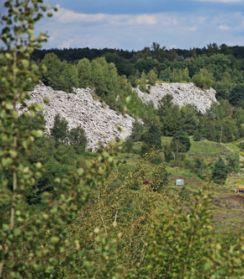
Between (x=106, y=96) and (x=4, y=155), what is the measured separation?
575 ft

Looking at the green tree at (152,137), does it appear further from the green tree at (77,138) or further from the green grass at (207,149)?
the green tree at (77,138)

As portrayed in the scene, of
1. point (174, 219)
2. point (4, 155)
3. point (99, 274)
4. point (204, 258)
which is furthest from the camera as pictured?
point (174, 219)

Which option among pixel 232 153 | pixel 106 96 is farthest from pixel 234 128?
pixel 106 96

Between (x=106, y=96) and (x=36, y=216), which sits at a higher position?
(x=36, y=216)

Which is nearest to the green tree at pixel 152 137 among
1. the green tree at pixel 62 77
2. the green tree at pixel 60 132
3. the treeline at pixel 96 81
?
the treeline at pixel 96 81

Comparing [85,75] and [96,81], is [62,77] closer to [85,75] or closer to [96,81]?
[85,75]

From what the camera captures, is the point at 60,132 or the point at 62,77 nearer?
the point at 60,132

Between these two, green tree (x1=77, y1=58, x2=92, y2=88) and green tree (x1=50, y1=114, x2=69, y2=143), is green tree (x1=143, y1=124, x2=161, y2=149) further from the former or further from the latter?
green tree (x1=77, y1=58, x2=92, y2=88)

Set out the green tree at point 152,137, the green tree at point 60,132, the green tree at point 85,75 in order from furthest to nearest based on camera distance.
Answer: the green tree at point 85,75 → the green tree at point 152,137 → the green tree at point 60,132

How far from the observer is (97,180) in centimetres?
1086

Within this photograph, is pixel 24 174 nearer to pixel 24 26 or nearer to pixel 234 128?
pixel 24 26

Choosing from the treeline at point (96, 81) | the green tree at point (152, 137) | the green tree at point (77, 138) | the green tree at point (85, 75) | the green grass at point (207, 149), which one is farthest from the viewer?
the green tree at point (85, 75)

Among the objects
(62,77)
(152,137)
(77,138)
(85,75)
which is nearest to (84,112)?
(85,75)

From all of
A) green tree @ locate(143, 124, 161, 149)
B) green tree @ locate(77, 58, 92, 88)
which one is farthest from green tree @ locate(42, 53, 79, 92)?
green tree @ locate(143, 124, 161, 149)
